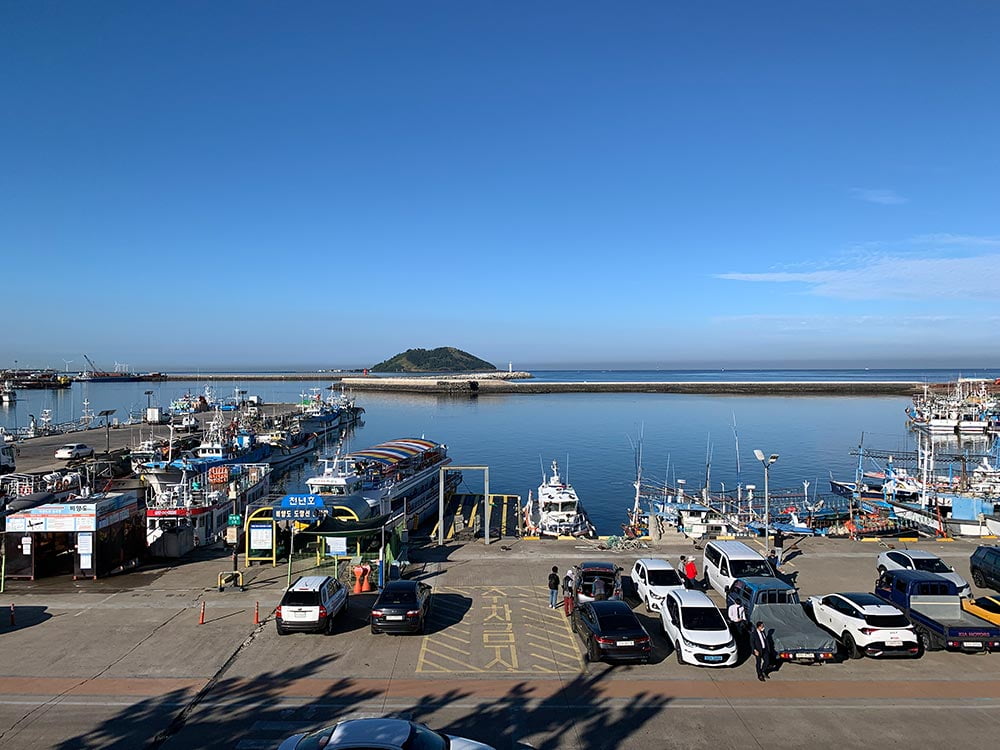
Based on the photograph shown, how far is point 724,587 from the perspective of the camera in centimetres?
1803

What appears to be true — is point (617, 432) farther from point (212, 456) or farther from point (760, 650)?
point (760, 650)

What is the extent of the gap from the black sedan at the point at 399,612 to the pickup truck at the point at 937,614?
11.0 m

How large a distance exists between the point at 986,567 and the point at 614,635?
533 inches

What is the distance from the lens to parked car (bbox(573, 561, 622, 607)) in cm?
1756

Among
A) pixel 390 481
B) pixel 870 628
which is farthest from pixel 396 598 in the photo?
pixel 390 481

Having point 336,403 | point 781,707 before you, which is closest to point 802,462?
point 781,707

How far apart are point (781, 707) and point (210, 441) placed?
5671cm

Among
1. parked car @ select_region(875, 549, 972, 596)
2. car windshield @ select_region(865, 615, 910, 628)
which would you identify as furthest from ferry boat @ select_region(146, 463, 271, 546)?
parked car @ select_region(875, 549, 972, 596)

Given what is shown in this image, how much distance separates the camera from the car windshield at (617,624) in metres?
13.8

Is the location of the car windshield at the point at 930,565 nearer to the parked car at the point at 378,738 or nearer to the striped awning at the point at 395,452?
the parked car at the point at 378,738

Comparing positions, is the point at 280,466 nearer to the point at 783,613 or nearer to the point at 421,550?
the point at 421,550

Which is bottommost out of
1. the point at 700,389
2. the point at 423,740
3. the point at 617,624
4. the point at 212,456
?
the point at 212,456

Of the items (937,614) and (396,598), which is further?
(396,598)

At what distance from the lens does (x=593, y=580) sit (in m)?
18.0
